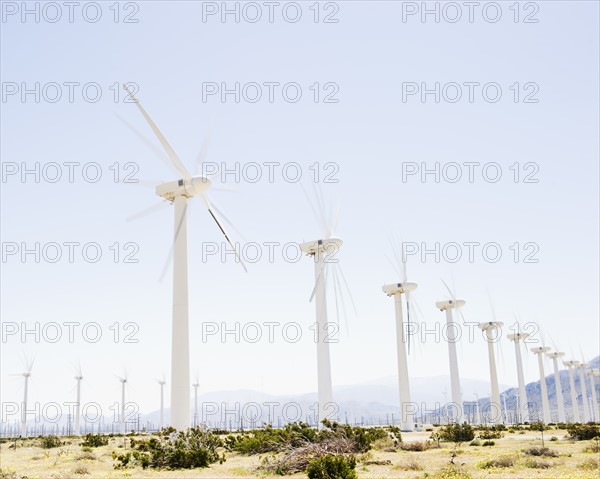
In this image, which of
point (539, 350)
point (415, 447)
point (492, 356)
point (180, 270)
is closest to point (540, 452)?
point (415, 447)

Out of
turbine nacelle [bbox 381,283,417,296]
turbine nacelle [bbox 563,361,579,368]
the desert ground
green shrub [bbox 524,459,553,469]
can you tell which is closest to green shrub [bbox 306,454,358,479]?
the desert ground

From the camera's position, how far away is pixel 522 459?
2547cm

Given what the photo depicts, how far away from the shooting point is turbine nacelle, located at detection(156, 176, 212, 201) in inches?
1464

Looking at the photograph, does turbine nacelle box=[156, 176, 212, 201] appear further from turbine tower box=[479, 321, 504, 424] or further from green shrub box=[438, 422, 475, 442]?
turbine tower box=[479, 321, 504, 424]

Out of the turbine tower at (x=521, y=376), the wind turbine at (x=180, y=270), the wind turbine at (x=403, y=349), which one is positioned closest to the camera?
the wind turbine at (x=180, y=270)

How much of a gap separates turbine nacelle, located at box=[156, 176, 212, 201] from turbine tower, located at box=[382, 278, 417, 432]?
106 feet

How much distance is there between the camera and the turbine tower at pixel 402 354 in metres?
63.1

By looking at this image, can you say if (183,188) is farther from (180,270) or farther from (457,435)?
(457,435)

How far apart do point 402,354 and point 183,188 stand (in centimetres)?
3563

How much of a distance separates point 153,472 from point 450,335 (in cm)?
5593

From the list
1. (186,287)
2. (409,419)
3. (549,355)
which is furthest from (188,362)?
(549,355)

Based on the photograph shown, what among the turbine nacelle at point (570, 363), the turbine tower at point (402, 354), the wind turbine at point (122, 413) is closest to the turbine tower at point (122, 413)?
the wind turbine at point (122, 413)

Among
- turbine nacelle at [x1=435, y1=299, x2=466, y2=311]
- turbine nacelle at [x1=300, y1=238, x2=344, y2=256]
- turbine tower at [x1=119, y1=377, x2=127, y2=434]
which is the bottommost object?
turbine tower at [x1=119, y1=377, x2=127, y2=434]

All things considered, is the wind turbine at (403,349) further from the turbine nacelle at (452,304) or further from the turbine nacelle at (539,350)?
the turbine nacelle at (539,350)
